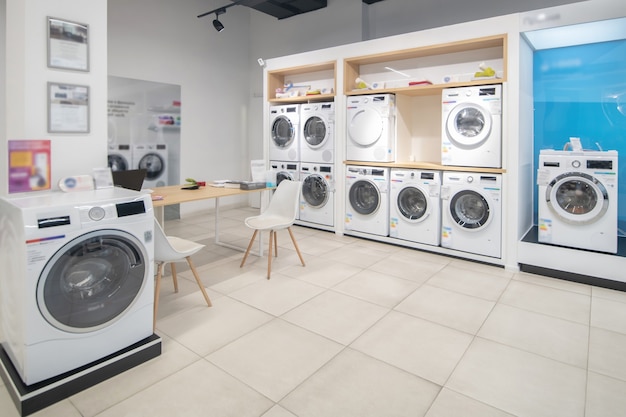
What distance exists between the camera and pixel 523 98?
13.5 ft

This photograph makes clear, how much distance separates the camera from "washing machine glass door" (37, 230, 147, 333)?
6.37ft

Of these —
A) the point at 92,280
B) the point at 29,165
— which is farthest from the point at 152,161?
the point at 92,280

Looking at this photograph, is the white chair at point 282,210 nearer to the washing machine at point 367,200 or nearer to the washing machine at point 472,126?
the washing machine at point 367,200

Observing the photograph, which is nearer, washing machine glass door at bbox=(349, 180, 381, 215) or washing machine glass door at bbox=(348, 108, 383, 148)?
washing machine glass door at bbox=(348, 108, 383, 148)

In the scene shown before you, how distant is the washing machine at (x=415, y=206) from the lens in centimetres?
448

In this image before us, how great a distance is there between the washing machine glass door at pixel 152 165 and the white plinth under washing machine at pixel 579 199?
5.18m

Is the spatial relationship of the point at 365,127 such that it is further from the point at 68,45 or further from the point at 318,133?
the point at 68,45

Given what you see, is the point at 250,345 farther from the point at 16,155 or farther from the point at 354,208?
the point at 354,208

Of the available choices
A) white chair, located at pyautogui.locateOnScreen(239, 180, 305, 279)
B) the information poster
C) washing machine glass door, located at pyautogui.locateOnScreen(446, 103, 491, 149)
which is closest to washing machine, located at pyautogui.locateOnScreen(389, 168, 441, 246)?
washing machine glass door, located at pyautogui.locateOnScreen(446, 103, 491, 149)

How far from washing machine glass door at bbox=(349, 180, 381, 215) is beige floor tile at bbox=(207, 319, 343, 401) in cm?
259

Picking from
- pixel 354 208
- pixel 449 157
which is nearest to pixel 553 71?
pixel 449 157

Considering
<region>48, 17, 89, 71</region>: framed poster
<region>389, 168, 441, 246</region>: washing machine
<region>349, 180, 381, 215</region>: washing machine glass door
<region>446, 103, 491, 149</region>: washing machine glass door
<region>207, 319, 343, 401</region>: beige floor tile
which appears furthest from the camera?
<region>349, 180, 381, 215</region>: washing machine glass door

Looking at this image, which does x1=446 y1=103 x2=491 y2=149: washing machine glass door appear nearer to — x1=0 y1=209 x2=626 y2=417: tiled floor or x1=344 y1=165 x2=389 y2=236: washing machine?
x1=344 y1=165 x2=389 y2=236: washing machine

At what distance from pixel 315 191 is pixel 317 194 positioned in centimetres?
5
